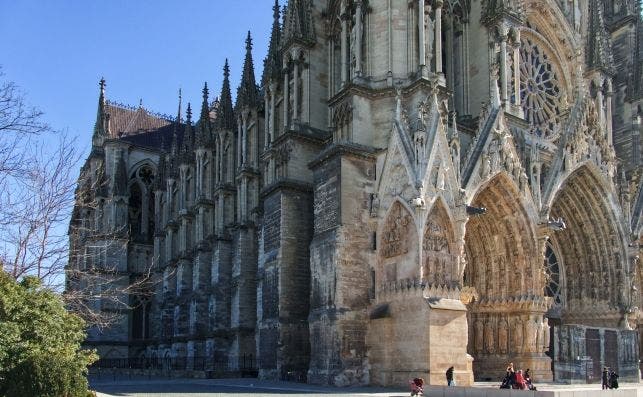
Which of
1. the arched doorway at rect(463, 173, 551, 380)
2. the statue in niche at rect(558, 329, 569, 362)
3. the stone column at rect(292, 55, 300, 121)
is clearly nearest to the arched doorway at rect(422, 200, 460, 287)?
the arched doorway at rect(463, 173, 551, 380)

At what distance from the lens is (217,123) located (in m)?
39.4

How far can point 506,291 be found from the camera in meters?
24.3

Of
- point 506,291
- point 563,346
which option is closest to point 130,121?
point 506,291

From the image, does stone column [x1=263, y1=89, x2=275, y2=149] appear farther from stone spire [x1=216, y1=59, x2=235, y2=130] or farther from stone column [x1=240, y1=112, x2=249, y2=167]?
stone spire [x1=216, y1=59, x2=235, y2=130]

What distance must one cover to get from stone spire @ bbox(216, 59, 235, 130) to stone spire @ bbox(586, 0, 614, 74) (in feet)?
58.9

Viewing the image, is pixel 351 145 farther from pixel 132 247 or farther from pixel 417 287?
pixel 132 247

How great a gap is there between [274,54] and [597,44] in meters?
13.7

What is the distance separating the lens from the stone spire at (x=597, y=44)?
3066cm

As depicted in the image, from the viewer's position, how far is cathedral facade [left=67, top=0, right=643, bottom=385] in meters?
21.9

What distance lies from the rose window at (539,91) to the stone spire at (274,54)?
1010 centimetres

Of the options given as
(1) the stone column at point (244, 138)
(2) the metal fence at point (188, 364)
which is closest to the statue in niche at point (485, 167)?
(2) the metal fence at point (188, 364)

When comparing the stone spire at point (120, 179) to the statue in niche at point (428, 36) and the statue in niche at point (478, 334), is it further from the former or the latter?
the statue in niche at point (478, 334)

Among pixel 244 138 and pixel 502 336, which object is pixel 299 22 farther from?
pixel 502 336

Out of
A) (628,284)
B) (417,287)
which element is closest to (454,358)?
(417,287)
